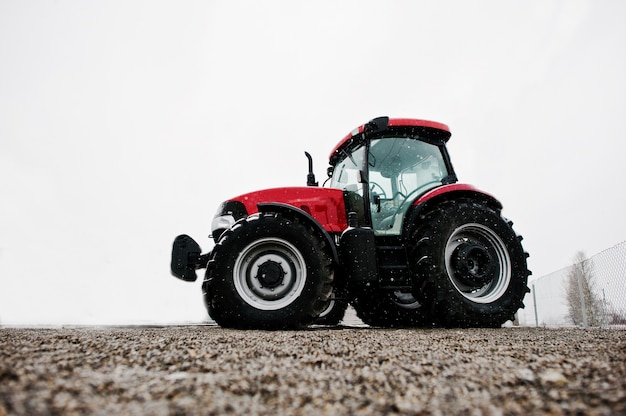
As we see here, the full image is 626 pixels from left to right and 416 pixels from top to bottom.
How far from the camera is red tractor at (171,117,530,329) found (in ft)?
11.6

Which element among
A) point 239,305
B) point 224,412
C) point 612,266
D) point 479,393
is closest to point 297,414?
point 224,412

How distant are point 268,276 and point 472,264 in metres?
2.13

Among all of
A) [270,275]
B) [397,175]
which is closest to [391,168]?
[397,175]

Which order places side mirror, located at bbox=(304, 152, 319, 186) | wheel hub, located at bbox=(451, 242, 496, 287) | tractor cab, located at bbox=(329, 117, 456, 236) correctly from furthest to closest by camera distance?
side mirror, located at bbox=(304, 152, 319, 186)
tractor cab, located at bbox=(329, 117, 456, 236)
wheel hub, located at bbox=(451, 242, 496, 287)

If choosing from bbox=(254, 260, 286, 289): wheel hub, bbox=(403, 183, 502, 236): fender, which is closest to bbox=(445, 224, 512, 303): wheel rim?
bbox=(403, 183, 502, 236): fender

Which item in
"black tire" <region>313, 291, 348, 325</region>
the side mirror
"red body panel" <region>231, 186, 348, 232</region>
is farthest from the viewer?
"black tire" <region>313, 291, 348, 325</region>

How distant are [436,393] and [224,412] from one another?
72 centimetres

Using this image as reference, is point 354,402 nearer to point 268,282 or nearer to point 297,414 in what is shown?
point 297,414

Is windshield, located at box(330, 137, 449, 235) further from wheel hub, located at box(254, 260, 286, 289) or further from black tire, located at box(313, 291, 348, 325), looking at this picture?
black tire, located at box(313, 291, 348, 325)

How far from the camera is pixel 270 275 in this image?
360 cm

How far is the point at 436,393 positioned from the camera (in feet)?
4.47

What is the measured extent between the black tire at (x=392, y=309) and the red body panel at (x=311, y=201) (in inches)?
46.6

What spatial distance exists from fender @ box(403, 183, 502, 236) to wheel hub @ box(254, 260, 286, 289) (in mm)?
1441

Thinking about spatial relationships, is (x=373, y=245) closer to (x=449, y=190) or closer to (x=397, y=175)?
(x=449, y=190)
